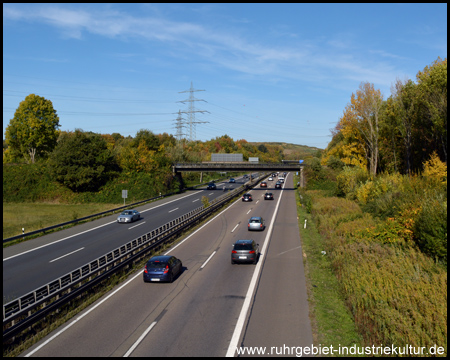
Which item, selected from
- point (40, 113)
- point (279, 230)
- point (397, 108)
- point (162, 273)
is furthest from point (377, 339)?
point (40, 113)

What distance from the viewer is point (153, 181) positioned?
68.2m

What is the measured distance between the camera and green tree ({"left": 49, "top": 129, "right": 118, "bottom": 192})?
6194cm

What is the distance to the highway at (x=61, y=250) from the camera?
20.9 m

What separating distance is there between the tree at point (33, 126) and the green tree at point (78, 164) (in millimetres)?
16237

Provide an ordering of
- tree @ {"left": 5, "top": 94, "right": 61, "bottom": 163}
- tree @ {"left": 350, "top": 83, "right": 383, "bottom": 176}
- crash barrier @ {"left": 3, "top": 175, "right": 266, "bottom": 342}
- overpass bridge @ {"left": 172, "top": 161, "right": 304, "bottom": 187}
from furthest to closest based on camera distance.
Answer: overpass bridge @ {"left": 172, "top": 161, "right": 304, "bottom": 187}
tree @ {"left": 5, "top": 94, "right": 61, "bottom": 163}
tree @ {"left": 350, "top": 83, "right": 383, "bottom": 176}
crash barrier @ {"left": 3, "top": 175, "right": 266, "bottom": 342}

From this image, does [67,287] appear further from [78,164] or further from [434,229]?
[78,164]

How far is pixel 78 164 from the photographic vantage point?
63125mm

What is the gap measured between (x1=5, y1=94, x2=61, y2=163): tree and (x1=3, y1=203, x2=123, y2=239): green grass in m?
20.8

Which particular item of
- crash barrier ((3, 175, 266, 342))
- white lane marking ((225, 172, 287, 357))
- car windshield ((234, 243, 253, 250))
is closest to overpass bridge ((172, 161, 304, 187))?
crash barrier ((3, 175, 266, 342))

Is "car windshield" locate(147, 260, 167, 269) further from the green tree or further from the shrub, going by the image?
the green tree

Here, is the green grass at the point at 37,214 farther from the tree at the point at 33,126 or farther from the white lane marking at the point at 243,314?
the white lane marking at the point at 243,314

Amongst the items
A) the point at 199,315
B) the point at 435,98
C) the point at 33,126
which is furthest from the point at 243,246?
the point at 33,126

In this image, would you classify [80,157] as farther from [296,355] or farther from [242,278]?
[296,355]

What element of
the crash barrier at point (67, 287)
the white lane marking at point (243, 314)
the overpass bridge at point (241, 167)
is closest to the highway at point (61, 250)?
the crash barrier at point (67, 287)
